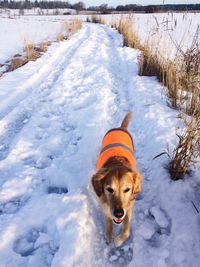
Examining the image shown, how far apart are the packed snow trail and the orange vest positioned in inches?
16.2

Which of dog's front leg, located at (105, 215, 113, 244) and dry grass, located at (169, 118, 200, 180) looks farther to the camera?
dry grass, located at (169, 118, 200, 180)

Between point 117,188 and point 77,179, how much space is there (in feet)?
3.60

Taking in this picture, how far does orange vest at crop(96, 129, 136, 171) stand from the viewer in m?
3.23

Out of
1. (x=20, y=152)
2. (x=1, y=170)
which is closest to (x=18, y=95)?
(x=20, y=152)

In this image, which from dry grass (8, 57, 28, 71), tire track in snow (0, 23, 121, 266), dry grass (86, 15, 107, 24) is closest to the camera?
tire track in snow (0, 23, 121, 266)

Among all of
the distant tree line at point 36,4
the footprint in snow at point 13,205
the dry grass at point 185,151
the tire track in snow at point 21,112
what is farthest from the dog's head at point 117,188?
the distant tree line at point 36,4

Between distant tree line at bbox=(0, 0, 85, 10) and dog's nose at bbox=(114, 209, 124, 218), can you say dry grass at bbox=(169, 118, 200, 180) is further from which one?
distant tree line at bbox=(0, 0, 85, 10)

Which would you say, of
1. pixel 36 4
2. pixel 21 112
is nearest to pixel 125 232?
pixel 21 112

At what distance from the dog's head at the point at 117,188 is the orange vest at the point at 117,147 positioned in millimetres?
431

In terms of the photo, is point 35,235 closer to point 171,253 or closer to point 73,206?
point 73,206

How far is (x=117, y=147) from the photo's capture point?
3266 mm

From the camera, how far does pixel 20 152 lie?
424cm

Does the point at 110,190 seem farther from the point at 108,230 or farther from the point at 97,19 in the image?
the point at 97,19

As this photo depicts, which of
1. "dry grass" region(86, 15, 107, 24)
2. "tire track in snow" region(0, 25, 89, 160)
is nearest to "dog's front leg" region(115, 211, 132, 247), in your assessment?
"tire track in snow" region(0, 25, 89, 160)
